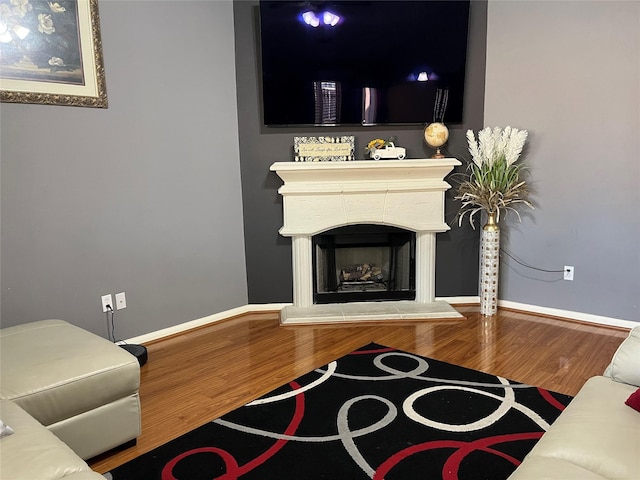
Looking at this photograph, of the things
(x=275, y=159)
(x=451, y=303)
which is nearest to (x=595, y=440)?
(x=451, y=303)

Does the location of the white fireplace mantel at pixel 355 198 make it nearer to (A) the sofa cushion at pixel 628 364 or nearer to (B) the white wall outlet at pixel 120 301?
(B) the white wall outlet at pixel 120 301

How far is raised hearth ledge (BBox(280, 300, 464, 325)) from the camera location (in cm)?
377

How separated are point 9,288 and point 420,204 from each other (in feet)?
9.26

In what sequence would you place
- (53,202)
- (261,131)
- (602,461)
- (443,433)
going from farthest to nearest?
(261,131), (53,202), (443,433), (602,461)

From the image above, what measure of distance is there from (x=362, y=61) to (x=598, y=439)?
10.1ft

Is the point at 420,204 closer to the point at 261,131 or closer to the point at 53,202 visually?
the point at 261,131

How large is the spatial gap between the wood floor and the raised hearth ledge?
0.08 m

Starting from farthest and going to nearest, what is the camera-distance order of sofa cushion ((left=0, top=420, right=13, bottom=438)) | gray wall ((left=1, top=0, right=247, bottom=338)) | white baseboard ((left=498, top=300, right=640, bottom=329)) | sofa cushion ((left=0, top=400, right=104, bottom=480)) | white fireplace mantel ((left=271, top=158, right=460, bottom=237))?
white fireplace mantel ((left=271, top=158, right=460, bottom=237)) < white baseboard ((left=498, top=300, right=640, bottom=329)) < gray wall ((left=1, top=0, right=247, bottom=338)) < sofa cushion ((left=0, top=420, right=13, bottom=438)) < sofa cushion ((left=0, top=400, right=104, bottom=480))

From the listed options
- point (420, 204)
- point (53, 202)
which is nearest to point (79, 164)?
point (53, 202)

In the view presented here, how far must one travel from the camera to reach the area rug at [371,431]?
6.50ft

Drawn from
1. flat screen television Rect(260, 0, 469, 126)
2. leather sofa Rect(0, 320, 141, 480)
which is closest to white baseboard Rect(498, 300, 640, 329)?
flat screen television Rect(260, 0, 469, 126)

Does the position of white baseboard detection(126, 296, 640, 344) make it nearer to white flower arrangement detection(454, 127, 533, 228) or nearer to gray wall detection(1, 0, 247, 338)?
gray wall detection(1, 0, 247, 338)

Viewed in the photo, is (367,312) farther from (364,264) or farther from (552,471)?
(552,471)

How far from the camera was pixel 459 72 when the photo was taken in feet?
12.7
